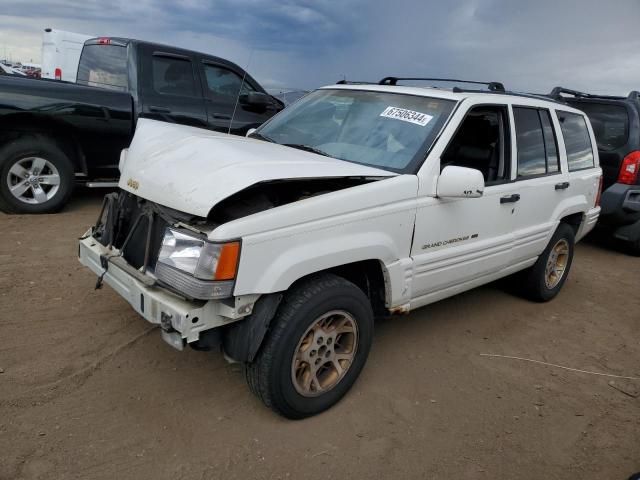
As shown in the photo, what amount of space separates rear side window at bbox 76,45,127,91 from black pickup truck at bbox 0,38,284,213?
13 millimetres

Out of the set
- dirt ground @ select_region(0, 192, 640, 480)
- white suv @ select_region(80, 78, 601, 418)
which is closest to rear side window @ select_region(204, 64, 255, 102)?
white suv @ select_region(80, 78, 601, 418)

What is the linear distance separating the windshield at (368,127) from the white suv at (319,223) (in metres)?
0.01

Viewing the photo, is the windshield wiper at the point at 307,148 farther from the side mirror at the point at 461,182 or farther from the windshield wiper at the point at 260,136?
the side mirror at the point at 461,182

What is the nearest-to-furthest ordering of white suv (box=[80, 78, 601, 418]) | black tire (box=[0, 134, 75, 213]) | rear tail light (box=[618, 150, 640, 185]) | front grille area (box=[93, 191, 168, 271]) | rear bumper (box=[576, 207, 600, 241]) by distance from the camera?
white suv (box=[80, 78, 601, 418]) < front grille area (box=[93, 191, 168, 271]) < rear bumper (box=[576, 207, 600, 241]) < black tire (box=[0, 134, 75, 213]) < rear tail light (box=[618, 150, 640, 185])

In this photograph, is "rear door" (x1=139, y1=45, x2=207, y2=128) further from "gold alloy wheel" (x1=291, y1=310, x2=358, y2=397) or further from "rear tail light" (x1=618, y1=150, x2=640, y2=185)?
"rear tail light" (x1=618, y1=150, x2=640, y2=185)

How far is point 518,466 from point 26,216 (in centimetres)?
550

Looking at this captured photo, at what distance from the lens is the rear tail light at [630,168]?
6617 millimetres

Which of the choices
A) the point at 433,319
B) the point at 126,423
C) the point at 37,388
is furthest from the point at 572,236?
the point at 37,388

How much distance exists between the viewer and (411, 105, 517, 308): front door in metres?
3.35

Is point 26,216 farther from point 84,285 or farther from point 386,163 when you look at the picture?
point 386,163

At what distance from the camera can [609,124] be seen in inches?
277

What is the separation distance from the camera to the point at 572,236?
201 inches

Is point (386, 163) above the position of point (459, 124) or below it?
below

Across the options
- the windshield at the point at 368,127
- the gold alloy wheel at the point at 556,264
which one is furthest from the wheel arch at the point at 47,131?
the gold alloy wheel at the point at 556,264
